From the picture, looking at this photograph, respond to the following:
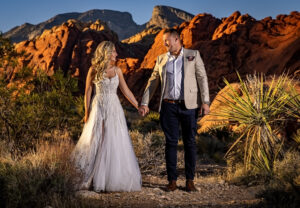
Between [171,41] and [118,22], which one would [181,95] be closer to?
[171,41]

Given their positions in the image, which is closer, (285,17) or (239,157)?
(239,157)

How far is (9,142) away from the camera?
6984mm

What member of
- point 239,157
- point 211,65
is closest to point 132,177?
point 239,157

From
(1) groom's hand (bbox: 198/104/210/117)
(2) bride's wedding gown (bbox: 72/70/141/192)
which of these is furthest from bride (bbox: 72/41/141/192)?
(1) groom's hand (bbox: 198/104/210/117)

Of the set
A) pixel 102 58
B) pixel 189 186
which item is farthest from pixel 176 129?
pixel 102 58

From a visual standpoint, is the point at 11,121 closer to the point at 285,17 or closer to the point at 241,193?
the point at 241,193

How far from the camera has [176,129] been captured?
15.4ft

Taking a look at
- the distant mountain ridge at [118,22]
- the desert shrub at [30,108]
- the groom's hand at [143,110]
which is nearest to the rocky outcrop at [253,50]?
the desert shrub at [30,108]

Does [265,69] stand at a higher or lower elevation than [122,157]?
higher

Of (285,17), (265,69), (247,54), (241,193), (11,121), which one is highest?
(285,17)

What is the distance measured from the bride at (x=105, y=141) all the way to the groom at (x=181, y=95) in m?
0.50

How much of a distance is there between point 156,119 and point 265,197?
1337 centimetres

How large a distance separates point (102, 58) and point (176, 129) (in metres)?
1.51

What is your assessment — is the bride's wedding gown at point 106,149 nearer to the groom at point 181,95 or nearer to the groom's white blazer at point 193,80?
the groom at point 181,95
